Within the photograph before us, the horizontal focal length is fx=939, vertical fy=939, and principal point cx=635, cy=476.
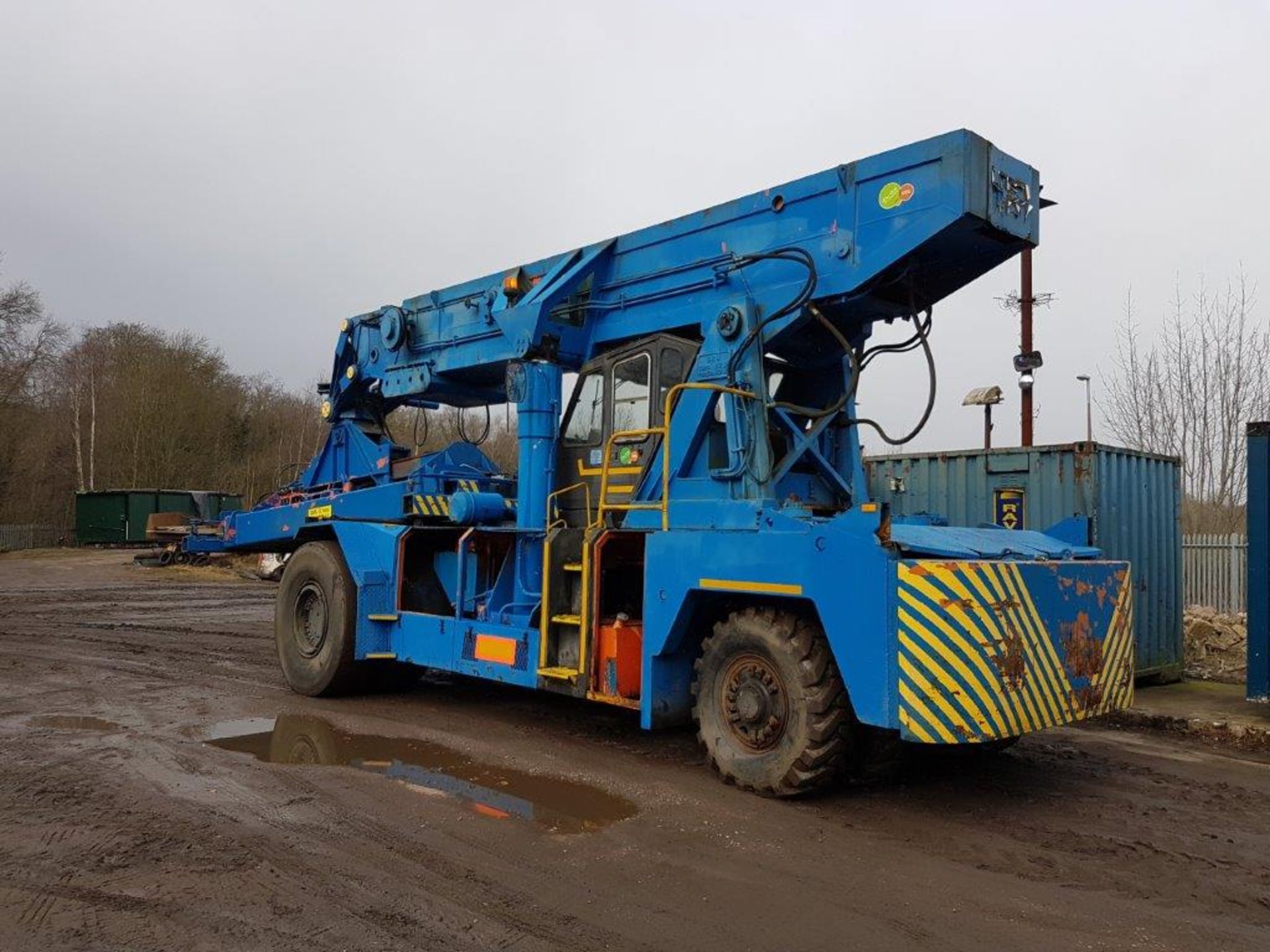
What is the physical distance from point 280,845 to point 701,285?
175 inches

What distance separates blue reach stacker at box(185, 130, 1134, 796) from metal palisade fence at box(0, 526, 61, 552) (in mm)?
38435

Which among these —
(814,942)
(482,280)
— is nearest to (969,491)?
(482,280)

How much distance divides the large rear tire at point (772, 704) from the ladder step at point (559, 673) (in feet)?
3.32

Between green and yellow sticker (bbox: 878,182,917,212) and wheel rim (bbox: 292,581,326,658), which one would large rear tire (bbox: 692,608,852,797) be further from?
wheel rim (bbox: 292,581,326,658)

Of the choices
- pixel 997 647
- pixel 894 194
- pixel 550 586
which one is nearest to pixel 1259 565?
pixel 997 647

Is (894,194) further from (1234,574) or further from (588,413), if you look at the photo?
(1234,574)

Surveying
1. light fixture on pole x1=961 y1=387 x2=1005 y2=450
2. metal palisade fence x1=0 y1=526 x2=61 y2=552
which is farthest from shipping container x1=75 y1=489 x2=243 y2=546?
light fixture on pole x1=961 y1=387 x2=1005 y2=450

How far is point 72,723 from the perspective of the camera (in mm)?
7590

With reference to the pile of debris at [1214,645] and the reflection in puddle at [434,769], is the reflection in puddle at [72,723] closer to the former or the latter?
the reflection in puddle at [434,769]

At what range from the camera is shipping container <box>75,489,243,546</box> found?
35219mm

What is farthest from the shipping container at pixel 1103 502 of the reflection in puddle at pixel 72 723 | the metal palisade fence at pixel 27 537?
the metal palisade fence at pixel 27 537

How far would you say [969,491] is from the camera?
11.3 meters

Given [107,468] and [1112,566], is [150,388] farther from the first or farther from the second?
[1112,566]

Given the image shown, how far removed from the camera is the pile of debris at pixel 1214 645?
11.7m
